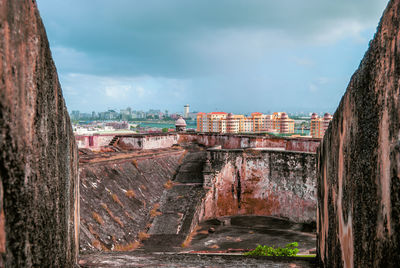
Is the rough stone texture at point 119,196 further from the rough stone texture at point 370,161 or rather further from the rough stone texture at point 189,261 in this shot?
the rough stone texture at point 370,161

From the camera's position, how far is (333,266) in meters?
2.38

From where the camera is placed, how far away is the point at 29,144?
1.60 m

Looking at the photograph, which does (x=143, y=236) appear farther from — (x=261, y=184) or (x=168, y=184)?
(x=261, y=184)

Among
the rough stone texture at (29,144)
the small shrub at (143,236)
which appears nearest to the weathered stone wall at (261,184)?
the small shrub at (143,236)

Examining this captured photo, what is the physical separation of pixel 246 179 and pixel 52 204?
12.0 metres

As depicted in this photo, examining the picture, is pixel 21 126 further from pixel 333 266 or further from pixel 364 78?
pixel 333 266

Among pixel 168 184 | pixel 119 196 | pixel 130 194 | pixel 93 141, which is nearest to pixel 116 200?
pixel 119 196

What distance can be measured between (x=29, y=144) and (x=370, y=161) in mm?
1670

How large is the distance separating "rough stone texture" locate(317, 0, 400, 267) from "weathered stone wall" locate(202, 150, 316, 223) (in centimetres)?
1001

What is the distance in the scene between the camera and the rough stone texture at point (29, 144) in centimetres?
139

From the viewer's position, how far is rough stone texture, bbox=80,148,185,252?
7436 mm

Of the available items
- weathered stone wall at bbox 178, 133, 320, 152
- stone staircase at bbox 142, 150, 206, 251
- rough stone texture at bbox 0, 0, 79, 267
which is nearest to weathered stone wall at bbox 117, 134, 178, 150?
weathered stone wall at bbox 178, 133, 320, 152

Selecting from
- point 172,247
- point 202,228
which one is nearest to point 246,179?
point 202,228

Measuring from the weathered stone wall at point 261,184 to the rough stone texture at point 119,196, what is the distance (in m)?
1.82
